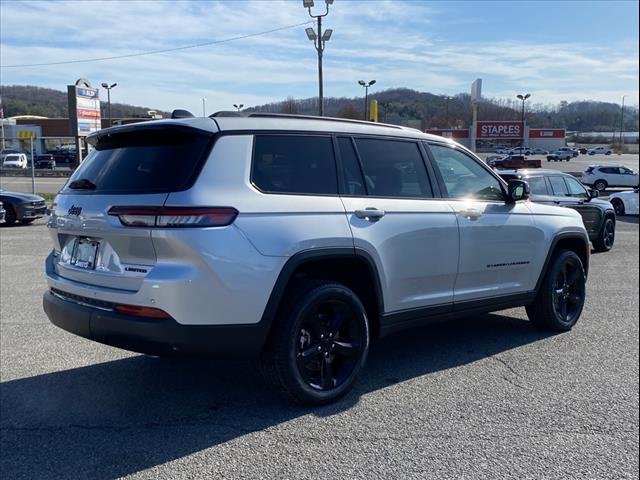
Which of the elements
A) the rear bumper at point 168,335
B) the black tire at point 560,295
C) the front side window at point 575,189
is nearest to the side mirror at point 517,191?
the black tire at point 560,295

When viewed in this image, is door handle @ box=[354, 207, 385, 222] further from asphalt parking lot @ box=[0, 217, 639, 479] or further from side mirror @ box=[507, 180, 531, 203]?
side mirror @ box=[507, 180, 531, 203]

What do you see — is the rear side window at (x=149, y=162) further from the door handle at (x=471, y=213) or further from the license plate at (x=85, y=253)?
the door handle at (x=471, y=213)

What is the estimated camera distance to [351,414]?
154 inches

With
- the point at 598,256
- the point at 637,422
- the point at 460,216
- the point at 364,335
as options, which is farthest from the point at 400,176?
the point at 598,256

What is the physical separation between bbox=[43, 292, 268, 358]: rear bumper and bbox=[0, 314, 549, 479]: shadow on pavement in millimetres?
508

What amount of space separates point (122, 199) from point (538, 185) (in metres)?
9.99

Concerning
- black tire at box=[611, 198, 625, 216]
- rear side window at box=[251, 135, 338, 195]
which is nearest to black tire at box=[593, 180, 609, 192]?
black tire at box=[611, 198, 625, 216]

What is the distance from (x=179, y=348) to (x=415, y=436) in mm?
1496

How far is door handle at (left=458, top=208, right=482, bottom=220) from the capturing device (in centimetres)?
486

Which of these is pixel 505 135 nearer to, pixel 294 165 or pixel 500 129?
pixel 500 129

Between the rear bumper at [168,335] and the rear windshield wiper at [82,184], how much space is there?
797 mm

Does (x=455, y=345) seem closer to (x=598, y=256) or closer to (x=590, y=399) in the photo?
(x=590, y=399)

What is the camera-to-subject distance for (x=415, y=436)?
3559 millimetres

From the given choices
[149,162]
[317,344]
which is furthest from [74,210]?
[317,344]
